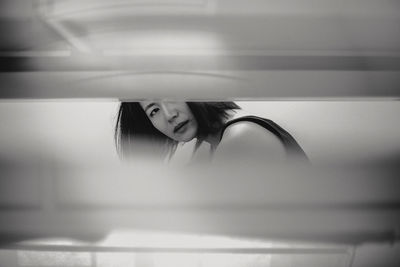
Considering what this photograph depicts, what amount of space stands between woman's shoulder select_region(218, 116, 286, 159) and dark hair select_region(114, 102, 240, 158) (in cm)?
3

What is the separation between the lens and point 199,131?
1019mm

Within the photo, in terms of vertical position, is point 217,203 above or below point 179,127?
below

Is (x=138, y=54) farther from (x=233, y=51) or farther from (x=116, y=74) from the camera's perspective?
(x=233, y=51)

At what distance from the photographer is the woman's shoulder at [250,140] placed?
0.99 m

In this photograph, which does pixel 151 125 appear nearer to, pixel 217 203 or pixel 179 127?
pixel 179 127

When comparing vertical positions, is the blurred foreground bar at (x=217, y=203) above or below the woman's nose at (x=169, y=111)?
below

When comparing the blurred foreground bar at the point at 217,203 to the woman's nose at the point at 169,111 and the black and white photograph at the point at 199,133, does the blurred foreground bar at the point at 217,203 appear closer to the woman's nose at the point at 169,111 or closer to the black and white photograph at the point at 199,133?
the black and white photograph at the point at 199,133

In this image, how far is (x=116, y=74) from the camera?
101 centimetres

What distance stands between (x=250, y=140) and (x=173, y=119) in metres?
0.22

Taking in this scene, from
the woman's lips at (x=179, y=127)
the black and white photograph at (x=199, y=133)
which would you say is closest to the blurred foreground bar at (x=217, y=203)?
the black and white photograph at (x=199, y=133)

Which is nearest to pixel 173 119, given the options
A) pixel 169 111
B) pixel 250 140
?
pixel 169 111

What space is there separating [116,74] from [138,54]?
0.08 m

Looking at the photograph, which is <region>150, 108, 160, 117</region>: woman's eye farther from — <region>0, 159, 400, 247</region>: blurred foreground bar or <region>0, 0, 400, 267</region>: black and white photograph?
<region>0, 159, 400, 247</region>: blurred foreground bar

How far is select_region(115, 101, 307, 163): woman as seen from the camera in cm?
99
